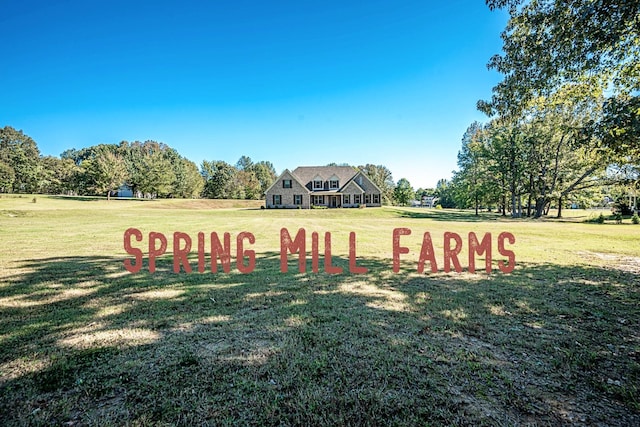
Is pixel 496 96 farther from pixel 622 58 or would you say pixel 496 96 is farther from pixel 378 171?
pixel 378 171

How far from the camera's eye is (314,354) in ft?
9.60

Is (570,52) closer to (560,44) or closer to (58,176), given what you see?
(560,44)

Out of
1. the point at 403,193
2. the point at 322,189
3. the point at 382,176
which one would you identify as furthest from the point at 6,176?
the point at 382,176

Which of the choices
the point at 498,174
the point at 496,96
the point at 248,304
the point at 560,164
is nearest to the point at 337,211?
the point at 498,174

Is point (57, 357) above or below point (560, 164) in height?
below

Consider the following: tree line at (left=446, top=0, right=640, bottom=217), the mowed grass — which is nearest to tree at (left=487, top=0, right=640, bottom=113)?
tree line at (left=446, top=0, right=640, bottom=217)

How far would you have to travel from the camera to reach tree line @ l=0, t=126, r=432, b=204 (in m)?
47.9

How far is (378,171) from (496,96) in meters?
74.1

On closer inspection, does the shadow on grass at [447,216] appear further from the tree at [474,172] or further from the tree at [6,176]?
the tree at [6,176]

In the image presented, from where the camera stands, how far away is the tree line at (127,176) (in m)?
47.9

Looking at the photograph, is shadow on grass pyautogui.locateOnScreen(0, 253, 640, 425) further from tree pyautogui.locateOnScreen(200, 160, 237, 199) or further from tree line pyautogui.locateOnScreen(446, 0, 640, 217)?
tree pyautogui.locateOnScreen(200, 160, 237, 199)

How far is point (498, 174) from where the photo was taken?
112ft

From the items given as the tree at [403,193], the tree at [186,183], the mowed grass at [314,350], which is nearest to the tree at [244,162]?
the tree at [186,183]

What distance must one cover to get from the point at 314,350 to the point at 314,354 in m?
0.07
